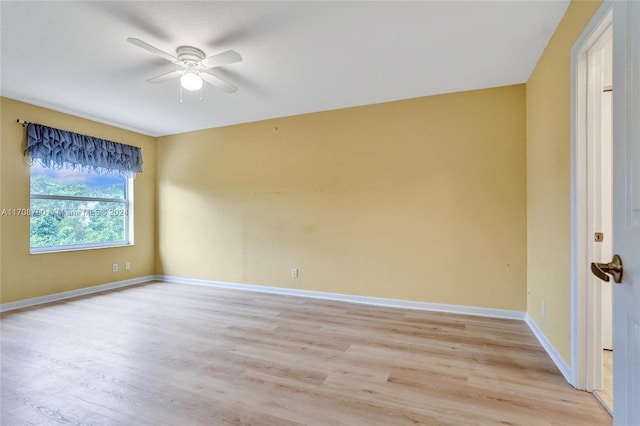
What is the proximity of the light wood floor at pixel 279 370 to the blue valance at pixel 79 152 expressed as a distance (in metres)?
1.94

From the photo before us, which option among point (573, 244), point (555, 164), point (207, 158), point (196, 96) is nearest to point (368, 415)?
point (573, 244)

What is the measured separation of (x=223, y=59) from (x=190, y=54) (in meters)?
0.32

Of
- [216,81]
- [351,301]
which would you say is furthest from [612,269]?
[351,301]

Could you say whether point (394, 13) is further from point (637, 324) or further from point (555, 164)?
point (637, 324)

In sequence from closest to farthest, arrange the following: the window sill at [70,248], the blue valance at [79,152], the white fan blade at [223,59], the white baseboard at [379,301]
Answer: the white fan blade at [223,59]
the white baseboard at [379,301]
the blue valance at [79,152]
the window sill at [70,248]

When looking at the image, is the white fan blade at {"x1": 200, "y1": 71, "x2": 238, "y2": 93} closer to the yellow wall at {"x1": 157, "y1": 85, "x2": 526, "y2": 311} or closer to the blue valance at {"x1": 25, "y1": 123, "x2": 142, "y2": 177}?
the yellow wall at {"x1": 157, "y1": 85, "x2": 526, "y2": 311}

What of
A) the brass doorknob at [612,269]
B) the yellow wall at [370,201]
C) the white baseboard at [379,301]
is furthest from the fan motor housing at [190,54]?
the white baseboard at [379,301]

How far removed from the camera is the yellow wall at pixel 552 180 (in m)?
1.87

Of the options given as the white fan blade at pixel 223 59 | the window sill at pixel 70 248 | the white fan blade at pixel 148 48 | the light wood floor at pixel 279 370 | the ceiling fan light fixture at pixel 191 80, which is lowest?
the light wood floor at pixel 279 370

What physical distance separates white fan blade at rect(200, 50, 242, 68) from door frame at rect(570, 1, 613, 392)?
2.31 m

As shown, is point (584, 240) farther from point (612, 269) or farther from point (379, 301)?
point (379, 301)

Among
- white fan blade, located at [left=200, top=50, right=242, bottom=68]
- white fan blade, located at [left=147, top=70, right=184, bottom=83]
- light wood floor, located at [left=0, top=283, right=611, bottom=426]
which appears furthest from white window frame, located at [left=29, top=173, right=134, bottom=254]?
white fan blade, located at [left=200, top=50, right=242, bottom=68]

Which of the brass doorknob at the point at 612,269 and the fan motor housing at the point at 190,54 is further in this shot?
the fan motor housing at the point at 190,54

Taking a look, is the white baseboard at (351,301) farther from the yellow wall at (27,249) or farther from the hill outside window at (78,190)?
the hill outside window at (78,190)
